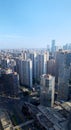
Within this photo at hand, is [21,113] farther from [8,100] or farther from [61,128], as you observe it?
[61,128]

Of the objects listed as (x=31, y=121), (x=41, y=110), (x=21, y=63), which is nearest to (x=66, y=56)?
(x=21, y=63)

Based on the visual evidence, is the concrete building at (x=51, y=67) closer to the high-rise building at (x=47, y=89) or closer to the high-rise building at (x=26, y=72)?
the high-rise building at (x=26, y=72)

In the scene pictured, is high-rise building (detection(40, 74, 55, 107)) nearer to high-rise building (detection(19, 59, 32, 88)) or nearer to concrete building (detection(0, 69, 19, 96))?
concrete building (detection(0, 69, 19, 96))

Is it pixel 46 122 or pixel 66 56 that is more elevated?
pixel 66 56

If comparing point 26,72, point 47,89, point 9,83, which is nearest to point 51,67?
point 26,72

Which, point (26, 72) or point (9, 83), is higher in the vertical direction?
point (26, 72)

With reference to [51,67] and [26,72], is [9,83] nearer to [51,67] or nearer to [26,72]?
[26,72]
